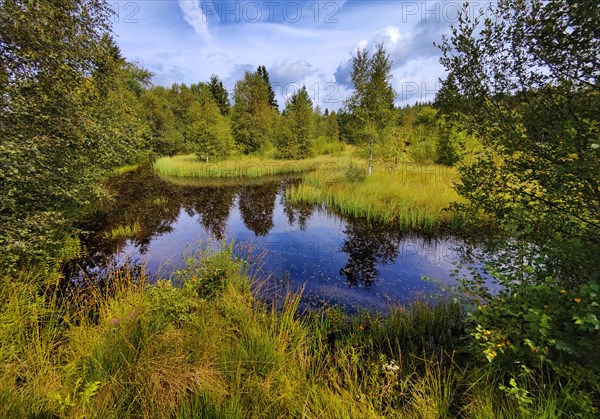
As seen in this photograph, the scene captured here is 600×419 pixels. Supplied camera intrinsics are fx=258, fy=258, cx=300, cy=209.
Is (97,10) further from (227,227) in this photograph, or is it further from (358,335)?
(358,335)

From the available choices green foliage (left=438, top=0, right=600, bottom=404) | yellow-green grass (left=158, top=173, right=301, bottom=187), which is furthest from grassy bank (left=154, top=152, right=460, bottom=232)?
yellow-green grass (left=158, top=173, right=301, bottom=187)

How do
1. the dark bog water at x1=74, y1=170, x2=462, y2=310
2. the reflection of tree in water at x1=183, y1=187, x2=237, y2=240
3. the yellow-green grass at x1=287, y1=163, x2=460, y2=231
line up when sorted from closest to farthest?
the dark bog water at x1=74, y1=170, x2=462, y2=310 < the yellow-green grass at x1=287, y1=163, x2=460, y2=231 < the reflection of tree in water at x1=183, y1=187, x2=237, y2=240

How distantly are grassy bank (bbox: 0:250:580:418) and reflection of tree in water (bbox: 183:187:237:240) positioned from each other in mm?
6169

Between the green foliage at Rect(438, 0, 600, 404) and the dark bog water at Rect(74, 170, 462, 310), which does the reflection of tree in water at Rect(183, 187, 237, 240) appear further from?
the green foliage at Rect(438, 0, 600, 404)

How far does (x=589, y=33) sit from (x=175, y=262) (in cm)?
870

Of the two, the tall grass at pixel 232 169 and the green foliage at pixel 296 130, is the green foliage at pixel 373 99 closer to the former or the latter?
the tall grass at pixel 232 169

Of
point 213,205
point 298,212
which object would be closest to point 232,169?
point 213,205

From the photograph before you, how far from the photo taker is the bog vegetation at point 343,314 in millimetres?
2285

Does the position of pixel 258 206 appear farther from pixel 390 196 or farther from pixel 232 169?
pixel 232 169

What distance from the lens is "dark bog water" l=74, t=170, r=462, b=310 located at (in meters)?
6.32

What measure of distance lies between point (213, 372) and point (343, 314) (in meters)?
2.84

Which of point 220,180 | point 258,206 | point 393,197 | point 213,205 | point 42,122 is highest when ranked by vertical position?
point 42,122

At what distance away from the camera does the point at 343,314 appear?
4.86 m

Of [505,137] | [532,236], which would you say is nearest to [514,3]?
[505,137]
